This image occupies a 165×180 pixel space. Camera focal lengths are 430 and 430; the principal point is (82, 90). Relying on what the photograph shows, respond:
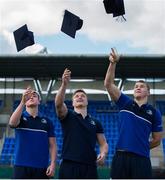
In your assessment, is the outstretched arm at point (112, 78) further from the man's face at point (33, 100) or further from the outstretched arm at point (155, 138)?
the man's face at point (33, 100)

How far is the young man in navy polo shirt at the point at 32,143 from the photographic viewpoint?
5.21m

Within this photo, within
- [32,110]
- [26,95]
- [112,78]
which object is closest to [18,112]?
[26,95]

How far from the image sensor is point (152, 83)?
2184 centimetres

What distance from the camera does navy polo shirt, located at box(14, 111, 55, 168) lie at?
525 cm

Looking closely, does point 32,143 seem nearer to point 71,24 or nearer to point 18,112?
point 18,112

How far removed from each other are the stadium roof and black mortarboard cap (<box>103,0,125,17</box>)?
10046 mm

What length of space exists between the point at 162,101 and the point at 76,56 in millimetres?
7729

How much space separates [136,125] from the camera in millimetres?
5070

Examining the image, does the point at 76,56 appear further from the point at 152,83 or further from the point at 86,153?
the point at 86,153

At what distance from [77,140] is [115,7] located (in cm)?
252

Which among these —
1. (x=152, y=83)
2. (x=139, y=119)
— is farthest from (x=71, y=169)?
(x=152, y=83)

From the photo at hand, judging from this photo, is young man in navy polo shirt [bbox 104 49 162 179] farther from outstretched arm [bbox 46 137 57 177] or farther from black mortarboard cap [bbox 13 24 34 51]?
black mortarboard cap [bbox 13 24 34 51]

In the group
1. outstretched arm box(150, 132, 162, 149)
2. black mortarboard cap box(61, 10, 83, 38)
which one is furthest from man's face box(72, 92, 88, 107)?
black mortarboard cap box(61, 10, 83, 38)

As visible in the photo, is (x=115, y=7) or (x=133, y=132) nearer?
(x=133, y=132)
